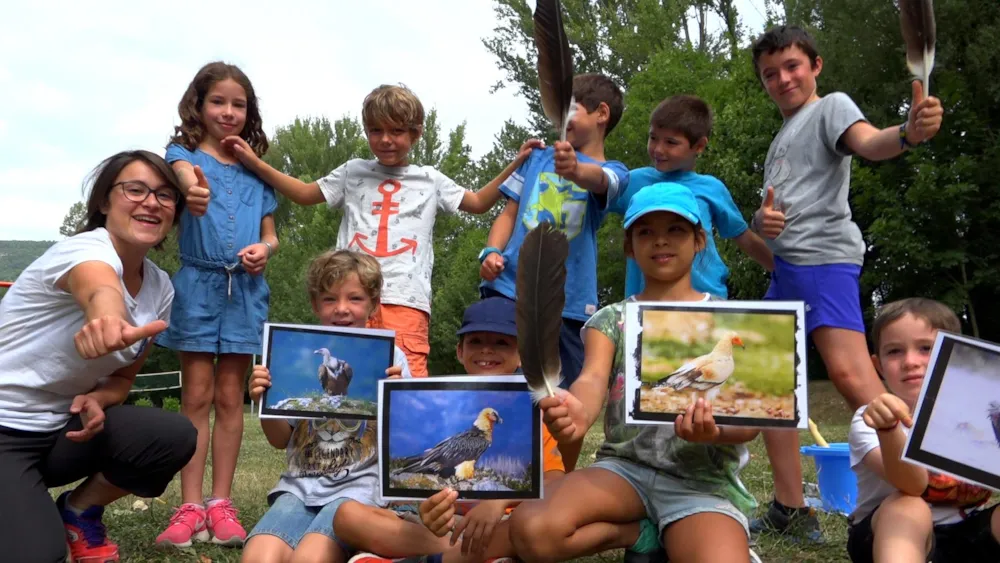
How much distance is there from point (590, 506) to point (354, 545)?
3.05 ft

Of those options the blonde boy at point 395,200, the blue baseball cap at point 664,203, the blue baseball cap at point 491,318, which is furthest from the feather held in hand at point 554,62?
the blonde boy at point 395,200

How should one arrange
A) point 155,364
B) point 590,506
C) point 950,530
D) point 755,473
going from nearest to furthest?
point 950,530, point 590,506, point 755,473, point 155,364

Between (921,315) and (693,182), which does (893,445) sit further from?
(693,182)

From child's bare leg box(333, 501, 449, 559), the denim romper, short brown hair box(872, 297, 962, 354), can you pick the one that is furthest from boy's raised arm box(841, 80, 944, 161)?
the denim romper

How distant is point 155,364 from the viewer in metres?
35.1

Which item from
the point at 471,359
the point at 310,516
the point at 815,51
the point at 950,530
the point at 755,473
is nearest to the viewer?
the point at 950,530

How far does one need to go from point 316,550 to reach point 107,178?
71.0 inches

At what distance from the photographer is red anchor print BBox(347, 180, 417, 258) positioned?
4805mm

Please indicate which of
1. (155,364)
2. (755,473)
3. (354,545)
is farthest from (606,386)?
(155,364)

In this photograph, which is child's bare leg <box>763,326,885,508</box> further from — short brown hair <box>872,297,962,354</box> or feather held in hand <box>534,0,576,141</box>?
feather held in hand <box>534,0,576,141</box>

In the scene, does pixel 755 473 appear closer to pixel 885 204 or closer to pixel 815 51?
pixel 815 51

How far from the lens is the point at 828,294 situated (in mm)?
4184

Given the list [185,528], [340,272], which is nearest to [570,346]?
[340,272]

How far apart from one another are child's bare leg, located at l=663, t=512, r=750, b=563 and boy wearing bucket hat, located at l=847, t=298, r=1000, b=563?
44 centimetres
